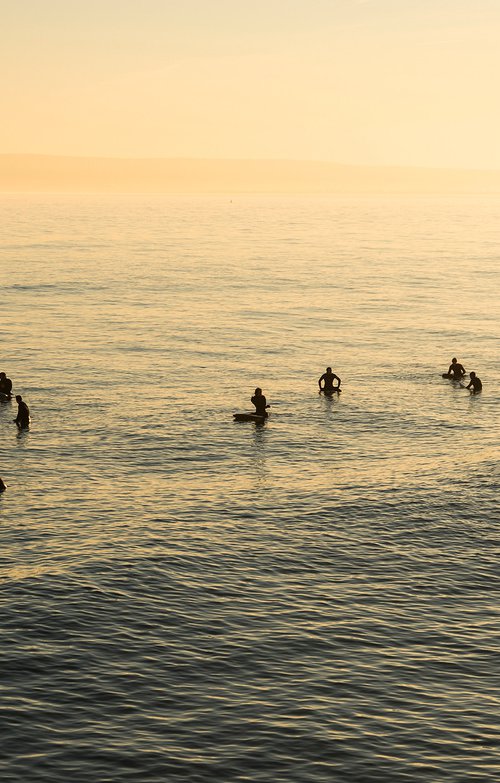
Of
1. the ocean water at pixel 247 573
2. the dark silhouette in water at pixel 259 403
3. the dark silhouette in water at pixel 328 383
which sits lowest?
the ocean water at pixel 247 573

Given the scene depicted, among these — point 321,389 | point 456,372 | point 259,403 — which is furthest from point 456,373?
point 259,403

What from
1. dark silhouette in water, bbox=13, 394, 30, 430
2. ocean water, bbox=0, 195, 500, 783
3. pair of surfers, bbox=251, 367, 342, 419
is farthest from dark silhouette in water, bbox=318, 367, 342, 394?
dark silhouette in water, bbox=13, 394, 30, 430

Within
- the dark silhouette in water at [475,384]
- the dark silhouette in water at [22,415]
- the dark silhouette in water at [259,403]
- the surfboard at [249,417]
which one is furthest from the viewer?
the dark silhouette in water at [475,384]

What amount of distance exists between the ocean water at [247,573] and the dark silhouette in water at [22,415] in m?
0.91

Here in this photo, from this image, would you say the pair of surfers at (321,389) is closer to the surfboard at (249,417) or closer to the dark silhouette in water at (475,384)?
the surfboard at (249,417)

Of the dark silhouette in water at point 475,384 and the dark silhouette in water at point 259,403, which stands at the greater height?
the dark silhouette in water at point 475,384

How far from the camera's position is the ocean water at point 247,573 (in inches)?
1073

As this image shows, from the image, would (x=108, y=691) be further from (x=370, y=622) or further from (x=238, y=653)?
(x=370, y=622)

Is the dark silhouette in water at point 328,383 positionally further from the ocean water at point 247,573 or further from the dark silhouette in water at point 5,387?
the dark silhouette in water at point 5,387

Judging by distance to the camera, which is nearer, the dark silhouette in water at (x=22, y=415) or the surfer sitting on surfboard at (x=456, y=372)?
the dark silhouette in water at (x=22, y=415)

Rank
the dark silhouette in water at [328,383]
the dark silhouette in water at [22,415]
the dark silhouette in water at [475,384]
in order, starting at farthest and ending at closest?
the dark silhouette in water at [475,384], the dark silhouette in water at [328,383], the dark silhouette in water at [22,415]

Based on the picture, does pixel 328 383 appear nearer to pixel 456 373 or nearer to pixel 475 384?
pixel 475 384

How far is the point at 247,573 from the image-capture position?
3869 centimetres

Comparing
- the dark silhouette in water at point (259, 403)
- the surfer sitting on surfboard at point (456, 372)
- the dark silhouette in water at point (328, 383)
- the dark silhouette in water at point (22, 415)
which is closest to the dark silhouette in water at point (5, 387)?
the dark silhouette in water at point (22, 415)
